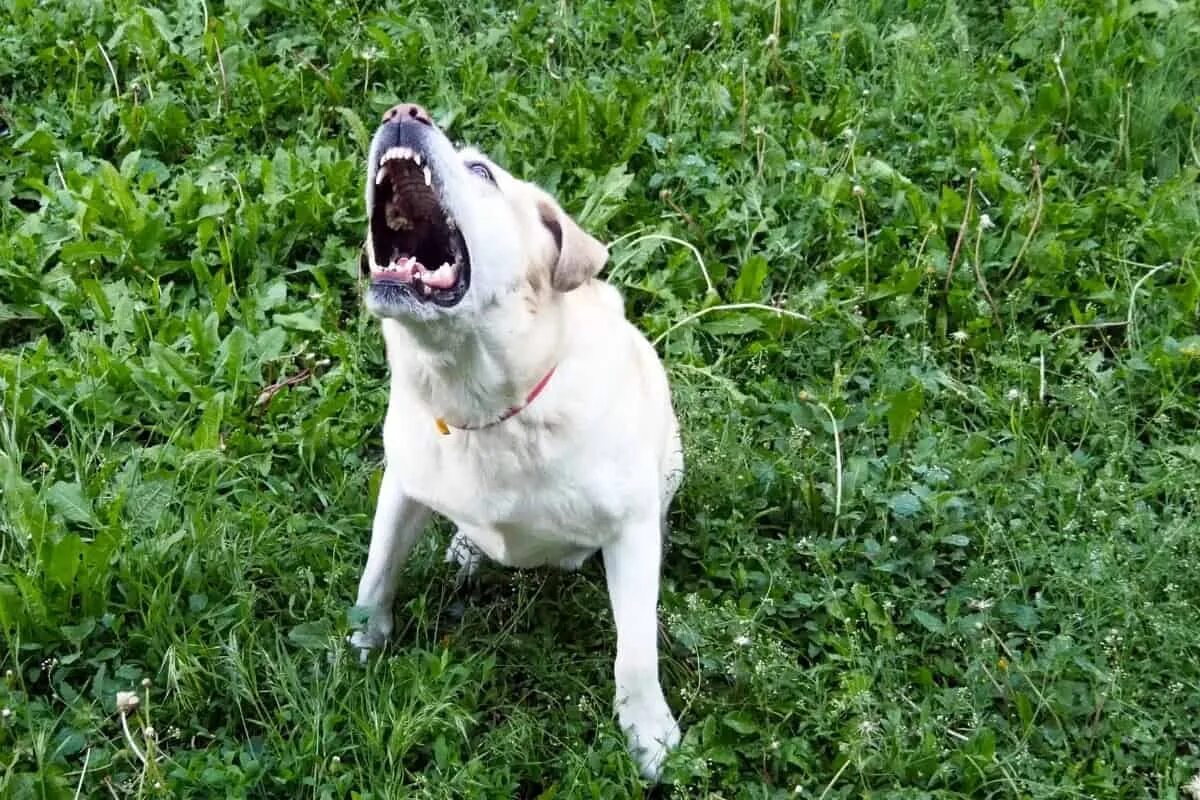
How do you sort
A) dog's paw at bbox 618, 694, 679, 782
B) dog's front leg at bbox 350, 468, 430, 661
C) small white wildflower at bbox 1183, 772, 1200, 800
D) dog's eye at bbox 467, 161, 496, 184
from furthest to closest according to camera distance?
dog's front leg at bbox 350, 468, 430, 661 → dog's paw at bbox 618, 694, 679, 782 → small white wildflower at bbox 1183, 772, 1200, 800 → dog's eye at bbox 467, 161, 496, 184

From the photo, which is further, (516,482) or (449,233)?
(516,482)

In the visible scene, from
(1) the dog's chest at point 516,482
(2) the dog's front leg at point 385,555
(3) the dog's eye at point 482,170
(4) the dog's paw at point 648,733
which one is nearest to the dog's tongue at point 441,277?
(3) the dog's eye at point 482,170

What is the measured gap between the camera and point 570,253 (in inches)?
119

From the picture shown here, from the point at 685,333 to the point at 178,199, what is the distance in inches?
78.3

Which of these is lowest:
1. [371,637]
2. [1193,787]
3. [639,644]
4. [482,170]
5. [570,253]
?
[1193,787]

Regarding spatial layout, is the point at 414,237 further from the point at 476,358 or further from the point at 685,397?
the point at 685,397

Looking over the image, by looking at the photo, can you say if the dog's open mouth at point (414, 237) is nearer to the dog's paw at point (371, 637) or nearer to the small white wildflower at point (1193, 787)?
the dog's paw at point (371, 637)

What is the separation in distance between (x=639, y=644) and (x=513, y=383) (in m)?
0.75

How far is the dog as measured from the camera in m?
2.87

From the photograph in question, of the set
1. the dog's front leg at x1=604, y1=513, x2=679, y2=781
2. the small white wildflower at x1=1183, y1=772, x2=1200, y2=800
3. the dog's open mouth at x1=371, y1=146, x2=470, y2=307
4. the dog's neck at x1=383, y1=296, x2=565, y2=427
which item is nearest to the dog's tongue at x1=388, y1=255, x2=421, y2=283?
the dog's open mouth at x1=371, y1=146, x2=470, y2=307

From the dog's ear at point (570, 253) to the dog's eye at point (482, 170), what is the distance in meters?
Answer: 0.15

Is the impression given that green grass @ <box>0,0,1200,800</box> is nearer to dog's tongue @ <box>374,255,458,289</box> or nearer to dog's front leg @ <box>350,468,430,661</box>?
dog's front leg @ <box>350,468,430,661</box>

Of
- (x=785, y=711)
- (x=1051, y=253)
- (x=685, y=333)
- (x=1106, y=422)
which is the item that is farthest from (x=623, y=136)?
(x=785, y=711)

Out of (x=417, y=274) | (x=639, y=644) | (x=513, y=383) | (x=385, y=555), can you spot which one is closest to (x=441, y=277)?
(x=417, y=274)
